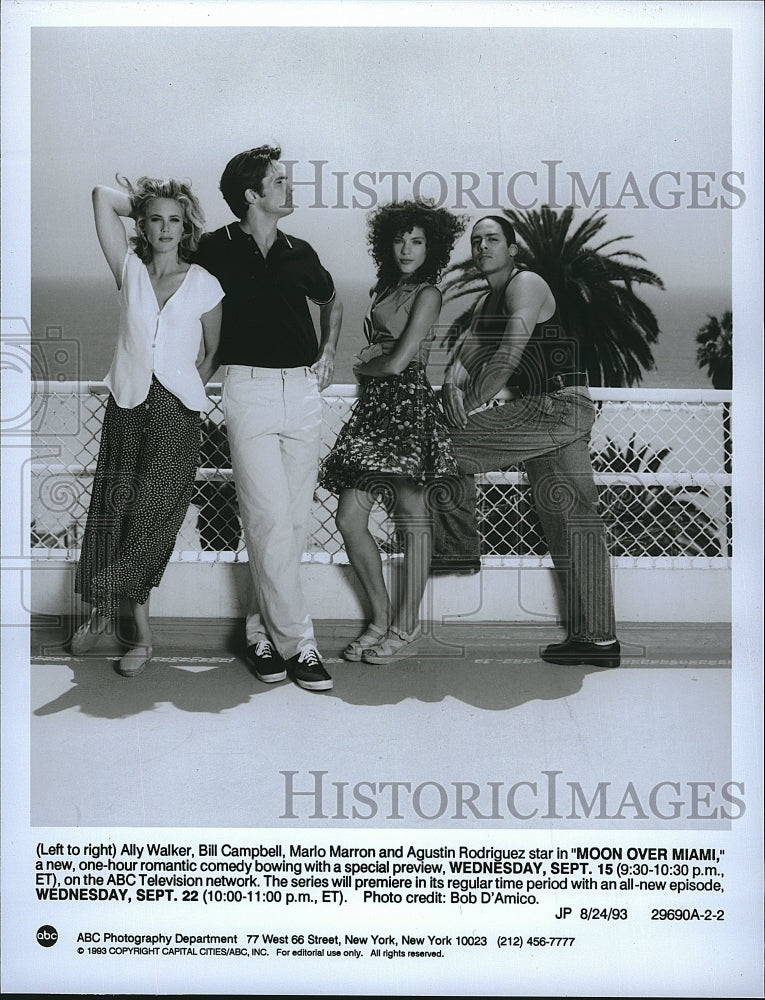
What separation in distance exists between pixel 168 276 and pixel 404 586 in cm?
110

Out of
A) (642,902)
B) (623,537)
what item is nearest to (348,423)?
(623,537)

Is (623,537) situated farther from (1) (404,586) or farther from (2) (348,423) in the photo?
(2) (348,423)

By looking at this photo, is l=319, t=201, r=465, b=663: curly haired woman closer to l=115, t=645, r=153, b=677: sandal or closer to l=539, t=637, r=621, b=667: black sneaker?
l=539, t=637, r=621, b=667: black sneaker

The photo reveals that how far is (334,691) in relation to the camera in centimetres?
230

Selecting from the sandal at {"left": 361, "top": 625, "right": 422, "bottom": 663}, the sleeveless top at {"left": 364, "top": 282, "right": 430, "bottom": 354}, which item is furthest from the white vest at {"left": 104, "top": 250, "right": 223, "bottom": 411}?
the sandal at {"left": 361, "top": 625, "right": 422, "bottom": 663}

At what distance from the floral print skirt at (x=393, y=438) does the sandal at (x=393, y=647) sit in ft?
1.42

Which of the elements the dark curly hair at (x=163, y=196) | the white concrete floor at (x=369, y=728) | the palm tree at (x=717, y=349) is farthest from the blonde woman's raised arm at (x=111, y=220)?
the palm tree at (x=717, y=349)

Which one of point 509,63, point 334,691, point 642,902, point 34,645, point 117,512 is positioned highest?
point 509,63

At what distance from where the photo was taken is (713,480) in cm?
230

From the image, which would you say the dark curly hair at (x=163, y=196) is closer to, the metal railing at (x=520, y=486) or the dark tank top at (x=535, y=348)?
the metal railing at (x=520, y=486)

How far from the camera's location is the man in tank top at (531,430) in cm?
224

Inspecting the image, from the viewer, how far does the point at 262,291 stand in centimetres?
224

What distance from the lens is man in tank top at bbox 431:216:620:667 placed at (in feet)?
7.36

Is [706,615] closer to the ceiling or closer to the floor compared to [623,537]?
closer to the floor
